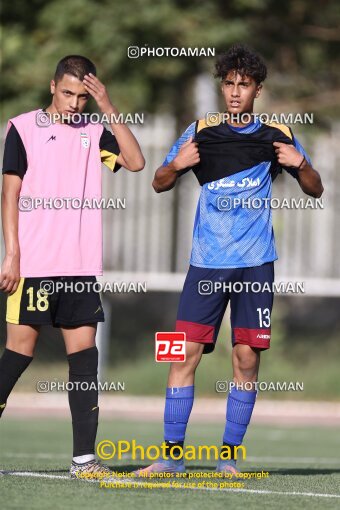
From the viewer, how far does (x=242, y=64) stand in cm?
686

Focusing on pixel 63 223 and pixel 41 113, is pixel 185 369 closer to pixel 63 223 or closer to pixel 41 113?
pixel 63 223

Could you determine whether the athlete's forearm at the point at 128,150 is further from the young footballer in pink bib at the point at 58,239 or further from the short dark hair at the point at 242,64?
the short dark hair at the point at 242,64

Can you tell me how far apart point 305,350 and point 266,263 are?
35.4 feet

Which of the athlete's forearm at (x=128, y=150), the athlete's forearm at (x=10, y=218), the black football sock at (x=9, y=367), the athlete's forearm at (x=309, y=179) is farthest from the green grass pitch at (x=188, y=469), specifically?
the athlete's forearm at (x=128, y=150)

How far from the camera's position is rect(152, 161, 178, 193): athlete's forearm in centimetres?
684

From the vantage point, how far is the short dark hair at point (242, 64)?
6848 millimetres

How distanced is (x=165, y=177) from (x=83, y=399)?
1.25 meters

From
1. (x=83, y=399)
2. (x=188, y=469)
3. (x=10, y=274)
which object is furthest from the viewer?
(x=188, y=469)

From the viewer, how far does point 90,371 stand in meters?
6.58

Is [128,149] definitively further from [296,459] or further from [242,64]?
[296,459]

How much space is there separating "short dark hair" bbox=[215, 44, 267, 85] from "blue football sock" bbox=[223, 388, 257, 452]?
1.66 metres

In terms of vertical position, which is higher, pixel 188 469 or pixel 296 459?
pixel 188 469

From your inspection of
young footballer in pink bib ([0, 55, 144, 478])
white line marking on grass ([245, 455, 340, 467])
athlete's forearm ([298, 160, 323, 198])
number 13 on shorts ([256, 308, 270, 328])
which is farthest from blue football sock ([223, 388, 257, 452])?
white line marking on grass ([245, 455, 340, 467])

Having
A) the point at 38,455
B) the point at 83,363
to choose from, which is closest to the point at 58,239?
the point at 83,363
